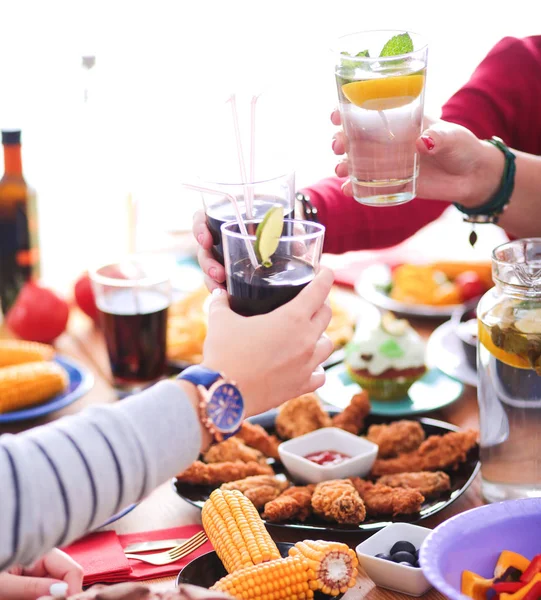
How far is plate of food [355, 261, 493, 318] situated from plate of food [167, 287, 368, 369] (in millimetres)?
44

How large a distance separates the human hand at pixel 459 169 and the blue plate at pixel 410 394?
40cm

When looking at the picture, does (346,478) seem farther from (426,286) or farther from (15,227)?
(15,227)

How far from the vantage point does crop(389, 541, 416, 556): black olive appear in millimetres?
1145

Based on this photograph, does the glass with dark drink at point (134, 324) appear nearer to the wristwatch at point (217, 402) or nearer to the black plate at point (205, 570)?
the black plate at point (205, 570)

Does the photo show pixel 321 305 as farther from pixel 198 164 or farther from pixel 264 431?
pixel 198 164

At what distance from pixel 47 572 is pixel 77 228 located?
7.53ft

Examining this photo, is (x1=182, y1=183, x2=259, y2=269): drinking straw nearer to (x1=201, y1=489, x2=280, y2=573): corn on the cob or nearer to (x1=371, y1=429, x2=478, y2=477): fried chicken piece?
(x1=201, y1=489, x2=280, y2=573): corn on the cob

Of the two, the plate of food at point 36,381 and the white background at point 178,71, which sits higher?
the white background at point 178,71

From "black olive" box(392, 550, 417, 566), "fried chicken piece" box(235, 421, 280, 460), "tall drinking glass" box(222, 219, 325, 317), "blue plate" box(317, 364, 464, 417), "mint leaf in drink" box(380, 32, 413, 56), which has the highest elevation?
"mint leaf in drink" box(380, 32, 413, 56)

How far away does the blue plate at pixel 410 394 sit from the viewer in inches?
66.0

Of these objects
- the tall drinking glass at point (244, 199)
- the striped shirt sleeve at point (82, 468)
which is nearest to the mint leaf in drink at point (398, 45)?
the tall drinking glass at point (244, 199)

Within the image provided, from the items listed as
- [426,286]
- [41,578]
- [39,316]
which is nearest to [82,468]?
[41,578]

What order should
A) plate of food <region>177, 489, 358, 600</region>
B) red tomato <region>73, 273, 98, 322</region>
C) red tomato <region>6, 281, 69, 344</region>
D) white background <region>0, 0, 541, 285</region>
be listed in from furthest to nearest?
white background <region>0, 0, 541, 285</region> < red tomato <region>73, 273, 98, 322</region> < red tomato <region>6, 281, 69, 344</region> < plate of food <region>177, 489, 358, 600</region>

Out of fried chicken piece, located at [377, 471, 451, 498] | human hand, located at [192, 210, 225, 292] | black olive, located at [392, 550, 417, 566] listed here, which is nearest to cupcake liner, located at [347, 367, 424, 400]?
fried chicken piece, located at [377, 471, 451, 498]
